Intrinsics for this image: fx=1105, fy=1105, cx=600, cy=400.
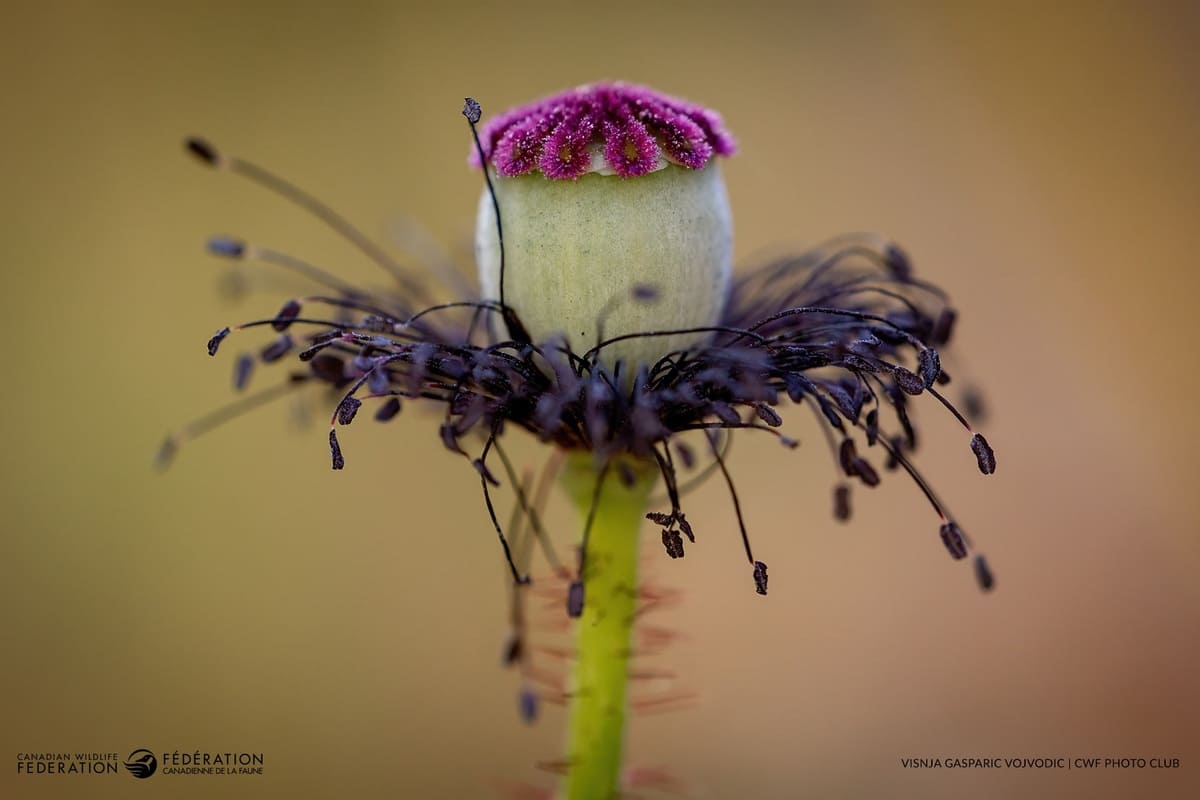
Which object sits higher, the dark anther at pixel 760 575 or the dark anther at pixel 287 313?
the dark anther at pixel 287 313

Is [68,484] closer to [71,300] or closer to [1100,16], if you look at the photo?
[71,300]

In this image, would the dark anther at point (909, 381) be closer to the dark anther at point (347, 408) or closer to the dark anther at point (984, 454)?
the dark anther at point (984, 454)

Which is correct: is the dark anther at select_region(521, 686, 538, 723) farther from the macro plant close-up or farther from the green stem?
the green stem

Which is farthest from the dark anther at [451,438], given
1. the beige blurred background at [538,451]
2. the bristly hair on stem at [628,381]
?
the beige blurred background at [538,451]

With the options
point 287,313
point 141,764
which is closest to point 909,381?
point 287,313

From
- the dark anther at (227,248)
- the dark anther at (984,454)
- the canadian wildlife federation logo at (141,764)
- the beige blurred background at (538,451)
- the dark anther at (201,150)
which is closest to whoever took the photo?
the dark anther at (984,454)

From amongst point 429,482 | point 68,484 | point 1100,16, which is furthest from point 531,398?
point 1100,16
